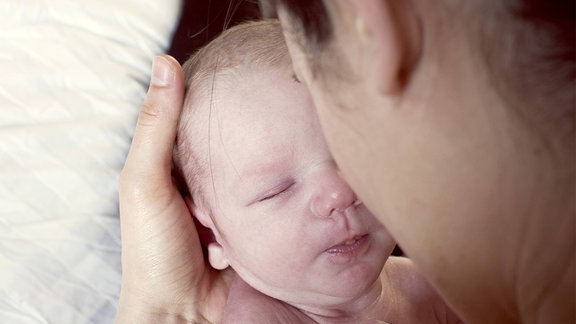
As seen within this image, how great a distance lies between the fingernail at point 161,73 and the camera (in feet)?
4.09

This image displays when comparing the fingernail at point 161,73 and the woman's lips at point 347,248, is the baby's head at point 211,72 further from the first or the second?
the woman's lips at point 347,248

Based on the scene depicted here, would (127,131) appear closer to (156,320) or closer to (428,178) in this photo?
(156,320)

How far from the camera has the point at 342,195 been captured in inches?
42.7

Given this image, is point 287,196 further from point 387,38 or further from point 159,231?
point 387,38

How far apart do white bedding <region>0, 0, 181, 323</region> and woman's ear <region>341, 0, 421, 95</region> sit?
909mm

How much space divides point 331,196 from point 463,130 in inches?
16.6

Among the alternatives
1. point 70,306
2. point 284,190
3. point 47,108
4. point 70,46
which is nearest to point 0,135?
point 47,108

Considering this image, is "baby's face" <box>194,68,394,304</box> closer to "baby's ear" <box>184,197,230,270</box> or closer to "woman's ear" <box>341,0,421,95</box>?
"baby's ear" <box>184,197,230,270</box>

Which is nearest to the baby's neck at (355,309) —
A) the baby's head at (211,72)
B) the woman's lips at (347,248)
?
the woman's lips at (347,248)

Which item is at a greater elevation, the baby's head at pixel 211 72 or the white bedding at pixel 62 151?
the baby's head at pixel 211 72

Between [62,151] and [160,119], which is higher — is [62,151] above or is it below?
below

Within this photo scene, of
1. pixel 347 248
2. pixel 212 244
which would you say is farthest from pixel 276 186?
pixel 212 244

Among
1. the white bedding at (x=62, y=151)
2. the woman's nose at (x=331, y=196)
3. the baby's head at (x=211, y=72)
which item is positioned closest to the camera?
the woman's nose at (x=331, y=196)

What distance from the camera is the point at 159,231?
4.19ft
